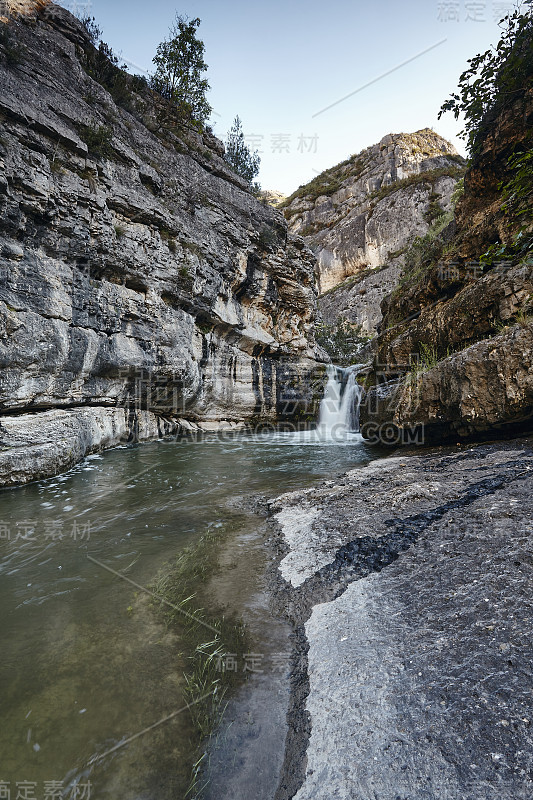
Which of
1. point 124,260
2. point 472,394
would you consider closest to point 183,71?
point 124,260

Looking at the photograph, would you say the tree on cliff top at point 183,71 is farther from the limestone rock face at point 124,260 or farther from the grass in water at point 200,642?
the grass in water at point 200,642

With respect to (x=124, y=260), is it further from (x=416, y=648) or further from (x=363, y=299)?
(x=363, y=299)

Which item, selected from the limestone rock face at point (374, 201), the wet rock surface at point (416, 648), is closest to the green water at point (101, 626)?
the wet rock surface at point (416, 648)

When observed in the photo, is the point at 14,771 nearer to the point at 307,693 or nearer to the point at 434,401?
the point at 307,693

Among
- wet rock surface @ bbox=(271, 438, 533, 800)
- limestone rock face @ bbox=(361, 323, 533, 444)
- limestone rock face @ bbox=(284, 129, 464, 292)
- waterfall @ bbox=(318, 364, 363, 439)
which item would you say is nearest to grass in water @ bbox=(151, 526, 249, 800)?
wet rock surface @ bbox=(271, 438, 533, 800)

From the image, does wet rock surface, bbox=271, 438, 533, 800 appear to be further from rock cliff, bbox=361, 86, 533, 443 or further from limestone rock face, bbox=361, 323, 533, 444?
rock cliff, bbox=361, 86, 533, 443

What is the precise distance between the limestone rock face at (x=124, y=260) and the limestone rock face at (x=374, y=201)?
79.4 feet

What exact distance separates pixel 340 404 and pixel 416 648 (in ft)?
53.1

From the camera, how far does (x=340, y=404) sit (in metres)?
17.9

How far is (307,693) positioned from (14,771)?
166 cm

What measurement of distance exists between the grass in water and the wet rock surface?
48cm

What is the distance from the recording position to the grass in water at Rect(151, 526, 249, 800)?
1939mm

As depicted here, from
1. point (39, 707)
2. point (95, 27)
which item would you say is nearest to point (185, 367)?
point (39, 707)

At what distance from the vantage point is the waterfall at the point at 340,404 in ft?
50.5
